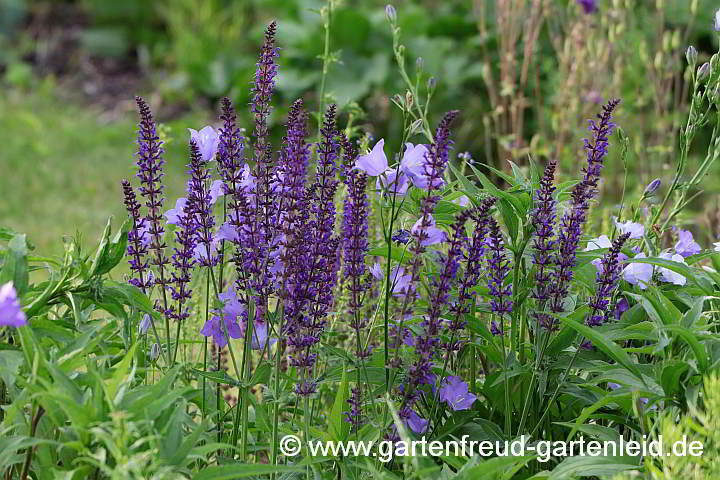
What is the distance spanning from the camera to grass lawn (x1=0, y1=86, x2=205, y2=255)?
191 inches

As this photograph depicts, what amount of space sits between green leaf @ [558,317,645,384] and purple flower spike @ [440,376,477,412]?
26 cm

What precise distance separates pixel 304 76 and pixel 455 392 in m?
4.25

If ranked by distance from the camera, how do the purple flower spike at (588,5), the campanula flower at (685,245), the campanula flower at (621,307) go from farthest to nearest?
the purple flower spike at (588,5), the campanula flower at (685,245), the campanula flower at (621,307)

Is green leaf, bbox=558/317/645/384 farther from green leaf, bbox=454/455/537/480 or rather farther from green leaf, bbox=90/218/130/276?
green leaf, bbox=90/218/130/276

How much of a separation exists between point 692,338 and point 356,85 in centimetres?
427

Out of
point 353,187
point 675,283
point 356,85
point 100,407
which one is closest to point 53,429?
point 100,407

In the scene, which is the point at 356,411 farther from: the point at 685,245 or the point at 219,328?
the point at 685,245

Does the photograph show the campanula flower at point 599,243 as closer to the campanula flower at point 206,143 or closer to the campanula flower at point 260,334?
the campanula flower at point 260,334

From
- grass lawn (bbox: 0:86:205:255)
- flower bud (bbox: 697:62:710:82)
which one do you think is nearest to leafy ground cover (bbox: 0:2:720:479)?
flower bud (bbox: 697:62:710:82)

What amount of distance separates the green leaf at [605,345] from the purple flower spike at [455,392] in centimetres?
26

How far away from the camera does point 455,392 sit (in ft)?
5.72

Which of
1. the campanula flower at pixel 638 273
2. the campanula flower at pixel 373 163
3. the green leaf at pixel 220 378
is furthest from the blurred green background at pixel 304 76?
the green leaf at pixel 220 378

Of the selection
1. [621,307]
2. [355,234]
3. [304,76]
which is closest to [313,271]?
[355,234]

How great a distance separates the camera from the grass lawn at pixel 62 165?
4840 mm
